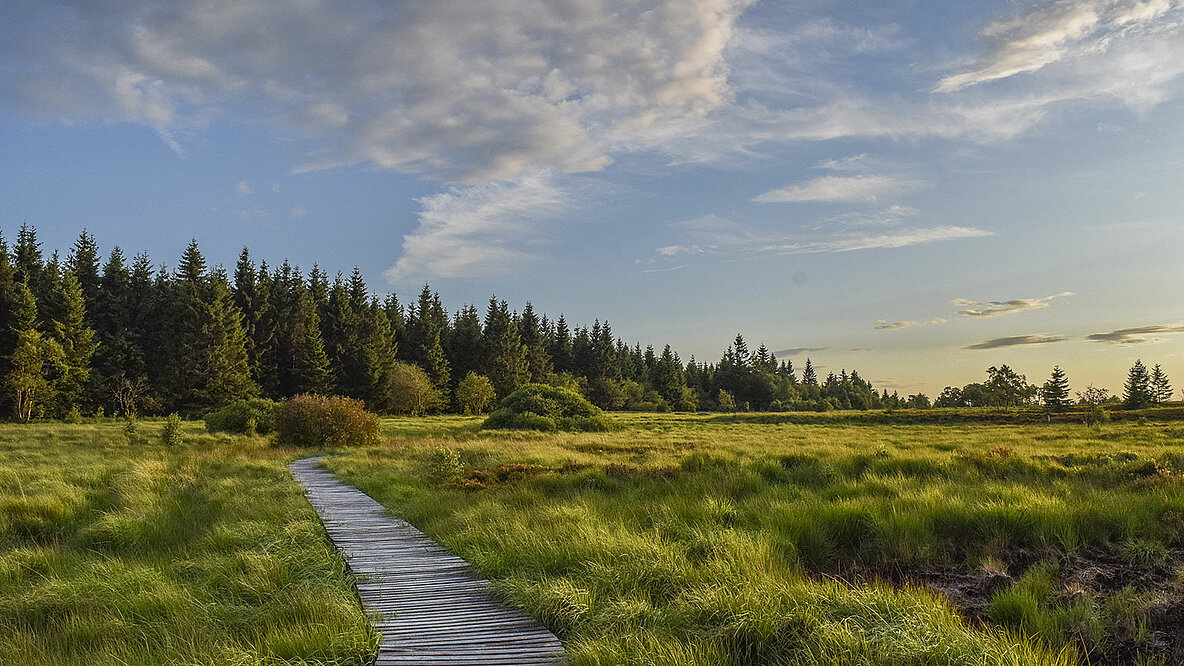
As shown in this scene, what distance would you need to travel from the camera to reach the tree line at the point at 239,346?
45.1 meters

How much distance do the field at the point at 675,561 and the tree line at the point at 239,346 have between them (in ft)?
106

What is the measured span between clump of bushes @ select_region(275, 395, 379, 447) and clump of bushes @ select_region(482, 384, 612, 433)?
38.7 ft

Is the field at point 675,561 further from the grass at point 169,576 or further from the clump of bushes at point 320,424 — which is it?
the clump of bushes at point 320,424

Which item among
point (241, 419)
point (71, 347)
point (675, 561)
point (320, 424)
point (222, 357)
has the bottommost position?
point (675, 561)

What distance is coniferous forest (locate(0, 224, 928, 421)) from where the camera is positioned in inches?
1775

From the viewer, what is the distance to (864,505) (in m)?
9.02

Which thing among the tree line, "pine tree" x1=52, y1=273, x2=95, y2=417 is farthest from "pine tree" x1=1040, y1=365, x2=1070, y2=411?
"pine tree" x1=52, y1=273, x2=95, y2=417

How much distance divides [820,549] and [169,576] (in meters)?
7.46

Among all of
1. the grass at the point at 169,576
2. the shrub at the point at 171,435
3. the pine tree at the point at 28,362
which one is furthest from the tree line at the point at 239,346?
the grass at the point at 169,576

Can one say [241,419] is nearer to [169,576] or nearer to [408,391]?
[408,391]

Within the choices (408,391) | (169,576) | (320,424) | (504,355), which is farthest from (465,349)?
(169,576)

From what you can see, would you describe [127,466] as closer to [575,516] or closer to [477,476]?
[477,476]

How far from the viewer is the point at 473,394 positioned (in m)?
64.4

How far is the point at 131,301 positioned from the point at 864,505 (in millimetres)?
62685
